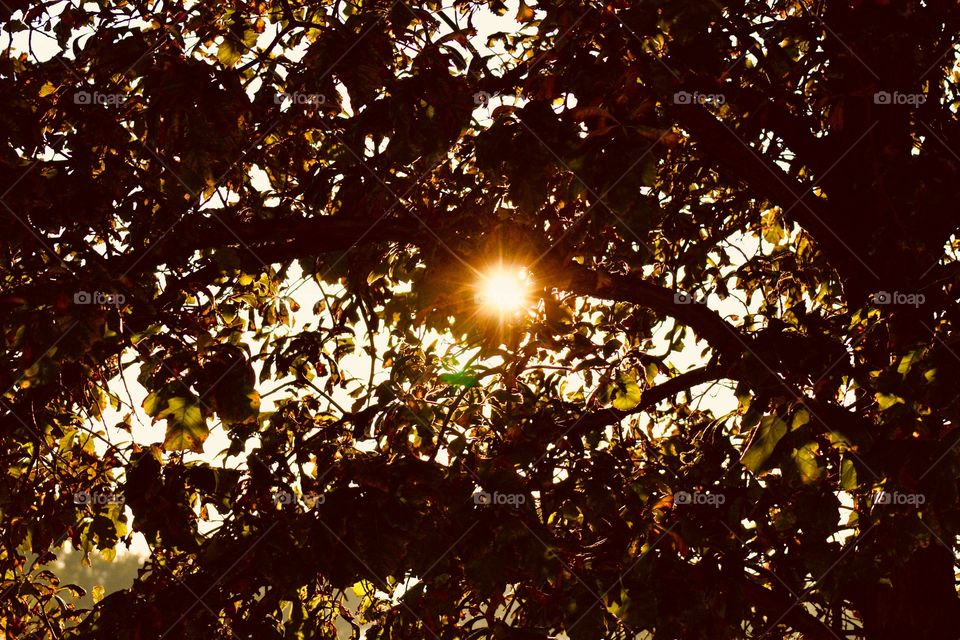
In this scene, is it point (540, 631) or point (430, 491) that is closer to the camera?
point (430, 491)

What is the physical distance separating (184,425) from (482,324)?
75.8 inches

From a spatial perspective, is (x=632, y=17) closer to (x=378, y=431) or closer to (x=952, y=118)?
(x=378, y=431)

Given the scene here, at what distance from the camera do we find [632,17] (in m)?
3.17

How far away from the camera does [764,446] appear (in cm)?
305

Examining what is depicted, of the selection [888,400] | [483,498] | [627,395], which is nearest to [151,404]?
[483,498]

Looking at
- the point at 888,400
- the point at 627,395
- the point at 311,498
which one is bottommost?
the point at 311,498

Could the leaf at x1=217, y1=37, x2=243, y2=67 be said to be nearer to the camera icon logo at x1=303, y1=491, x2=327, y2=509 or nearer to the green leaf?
the green leaf

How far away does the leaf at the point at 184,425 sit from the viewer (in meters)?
2.98

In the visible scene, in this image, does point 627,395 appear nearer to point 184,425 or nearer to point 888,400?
point 888,400

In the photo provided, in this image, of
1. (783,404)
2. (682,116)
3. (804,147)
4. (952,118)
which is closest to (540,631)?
(783,404)

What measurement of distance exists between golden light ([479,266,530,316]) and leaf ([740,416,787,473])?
1407 mm

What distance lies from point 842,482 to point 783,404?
0.35 metres

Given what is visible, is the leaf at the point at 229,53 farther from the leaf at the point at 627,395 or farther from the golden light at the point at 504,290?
the leaf at the point at 627,395

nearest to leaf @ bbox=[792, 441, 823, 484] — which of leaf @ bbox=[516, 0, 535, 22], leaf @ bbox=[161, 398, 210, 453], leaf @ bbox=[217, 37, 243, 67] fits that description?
leaf @ bbox=[161, 398, 210, 453]
